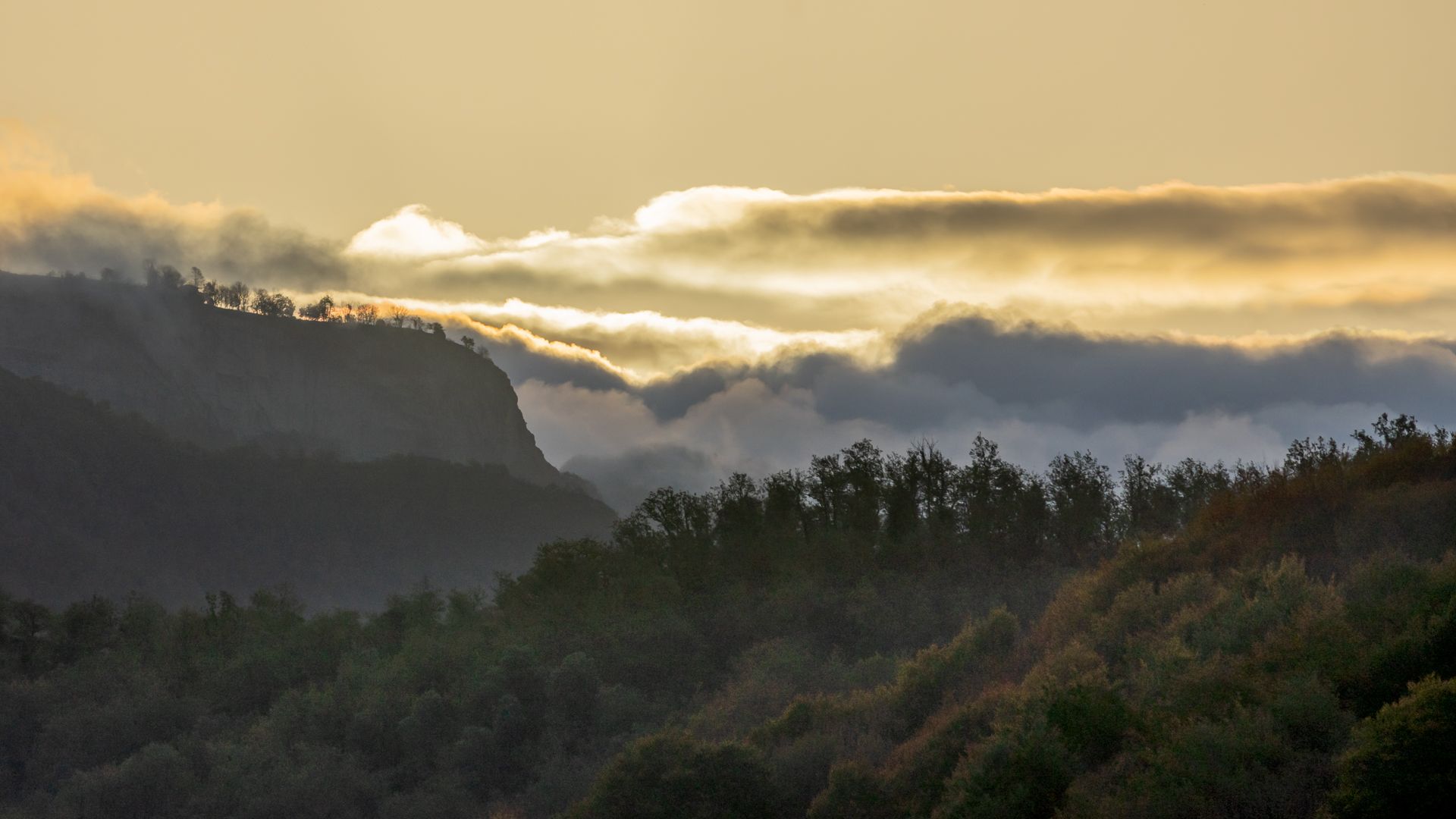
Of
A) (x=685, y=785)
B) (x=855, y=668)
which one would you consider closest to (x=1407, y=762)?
(x=685, y=785)

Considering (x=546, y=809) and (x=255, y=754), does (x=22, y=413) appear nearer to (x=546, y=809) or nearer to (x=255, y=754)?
(x=255, y=754)

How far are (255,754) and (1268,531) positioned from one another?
36.8 m

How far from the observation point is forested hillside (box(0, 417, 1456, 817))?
22.7 meters

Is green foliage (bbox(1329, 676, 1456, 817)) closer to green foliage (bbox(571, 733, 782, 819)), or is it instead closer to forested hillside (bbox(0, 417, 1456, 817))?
forested hillside (bbox(0, 417, 1456, 817))

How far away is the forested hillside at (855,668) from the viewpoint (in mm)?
22688

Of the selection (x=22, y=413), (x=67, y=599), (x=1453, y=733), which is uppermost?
(x=22, y=413)

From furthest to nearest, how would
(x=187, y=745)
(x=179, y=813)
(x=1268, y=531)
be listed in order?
1. (x=187, y=745)
2. (x=179, y=813)
3. (x=1268, y=531)

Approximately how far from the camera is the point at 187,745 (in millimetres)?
53594

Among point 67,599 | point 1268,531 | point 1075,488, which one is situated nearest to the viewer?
point 1268,531

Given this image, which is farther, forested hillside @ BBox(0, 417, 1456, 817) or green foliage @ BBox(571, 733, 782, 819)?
green foliage @ BBox(571, 733, 782, 819)

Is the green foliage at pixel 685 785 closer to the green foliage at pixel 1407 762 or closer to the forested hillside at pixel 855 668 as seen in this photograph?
the forested hillside at pixel 855 668

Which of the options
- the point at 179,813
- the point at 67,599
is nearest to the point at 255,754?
the point at 179,813

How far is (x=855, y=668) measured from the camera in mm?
47656

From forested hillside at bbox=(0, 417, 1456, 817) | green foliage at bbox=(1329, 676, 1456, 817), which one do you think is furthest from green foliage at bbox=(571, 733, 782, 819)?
green foliage at bbox=(1329, 676, 1456, 817)
